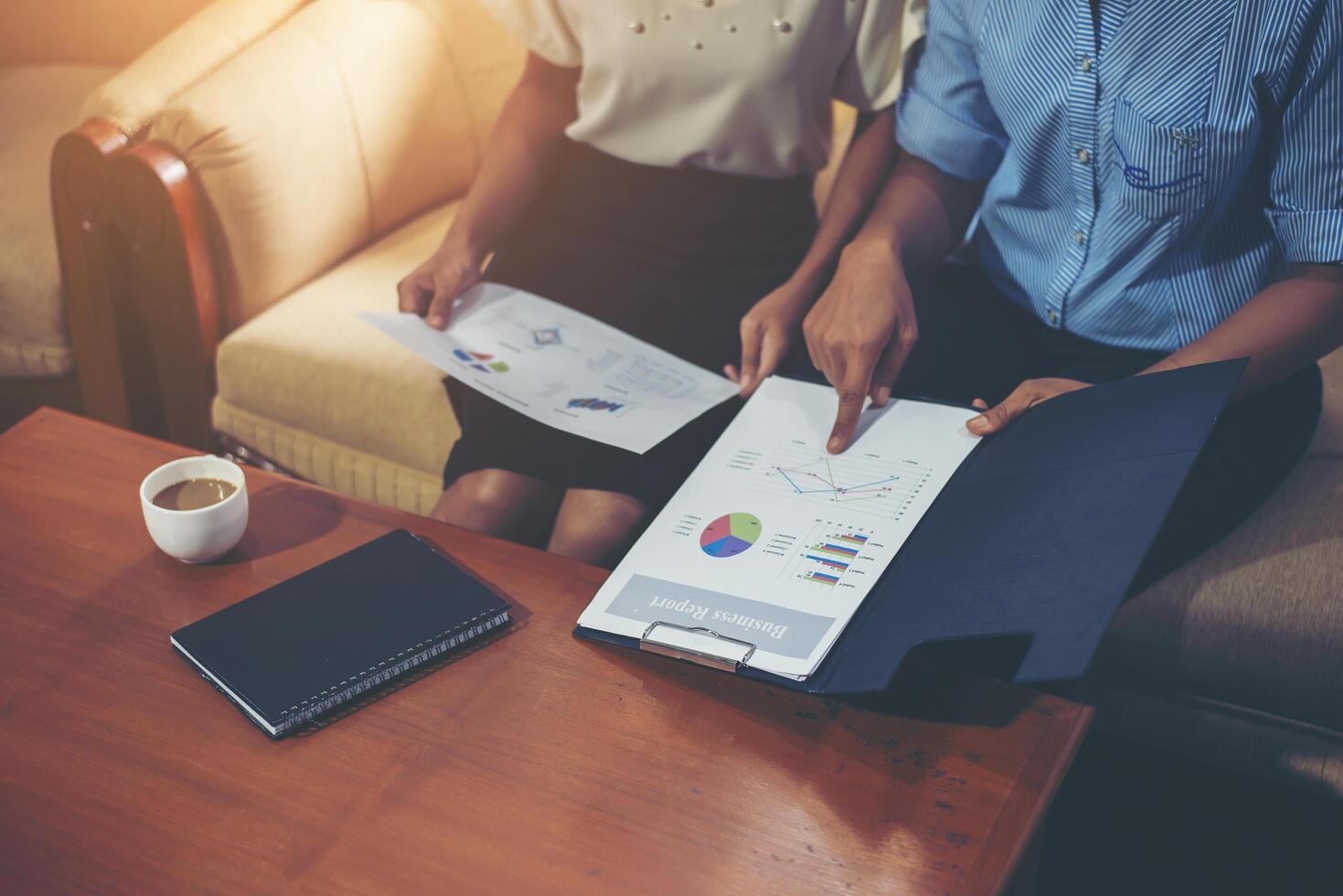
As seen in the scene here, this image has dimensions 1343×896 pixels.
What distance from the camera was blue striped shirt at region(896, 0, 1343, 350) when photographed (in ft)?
3.47

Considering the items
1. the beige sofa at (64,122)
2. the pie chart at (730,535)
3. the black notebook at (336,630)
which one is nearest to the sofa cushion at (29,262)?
the beige sofa at (64,122)

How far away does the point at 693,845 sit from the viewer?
77 cm

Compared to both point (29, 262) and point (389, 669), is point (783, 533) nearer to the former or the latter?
point (389, 669)

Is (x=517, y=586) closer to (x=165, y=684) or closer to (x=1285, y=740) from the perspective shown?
(x=165, y=684)

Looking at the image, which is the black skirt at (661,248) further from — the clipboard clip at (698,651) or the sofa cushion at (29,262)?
the sofa cushion at (29,262)

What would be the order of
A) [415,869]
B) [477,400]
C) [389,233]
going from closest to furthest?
[415,869]
[477,400]
[389,233]

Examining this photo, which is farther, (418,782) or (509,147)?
(509,147)

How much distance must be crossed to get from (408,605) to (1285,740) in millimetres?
910

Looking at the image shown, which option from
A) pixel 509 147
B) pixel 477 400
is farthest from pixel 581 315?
pixel 509 147

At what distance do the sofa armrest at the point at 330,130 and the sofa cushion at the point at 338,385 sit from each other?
0.24 feet

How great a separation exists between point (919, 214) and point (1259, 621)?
57 centimetres

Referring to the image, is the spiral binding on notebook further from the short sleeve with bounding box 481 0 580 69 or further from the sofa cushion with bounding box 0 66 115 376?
the sofa cushion with bounding box 0 66 115 376

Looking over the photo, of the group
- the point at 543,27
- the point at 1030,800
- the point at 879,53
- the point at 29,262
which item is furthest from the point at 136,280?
the point at 1030,800

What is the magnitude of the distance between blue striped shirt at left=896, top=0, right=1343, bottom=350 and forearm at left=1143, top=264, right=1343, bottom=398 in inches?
1.4
